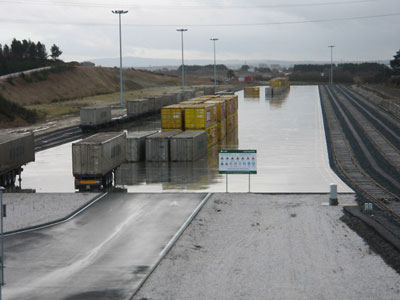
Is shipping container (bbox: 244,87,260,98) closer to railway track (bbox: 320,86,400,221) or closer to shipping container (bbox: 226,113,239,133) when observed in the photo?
railway track (bbox: 320,86,400,221)

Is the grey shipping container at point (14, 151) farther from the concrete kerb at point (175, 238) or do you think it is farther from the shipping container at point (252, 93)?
the shipping container at point (252, 93)

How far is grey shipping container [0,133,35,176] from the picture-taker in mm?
39656

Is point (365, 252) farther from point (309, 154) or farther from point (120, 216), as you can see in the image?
point (309, 154)

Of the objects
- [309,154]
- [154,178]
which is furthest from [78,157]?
[309,154]

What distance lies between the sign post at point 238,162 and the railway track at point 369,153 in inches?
266

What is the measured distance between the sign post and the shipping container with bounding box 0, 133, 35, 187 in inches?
557

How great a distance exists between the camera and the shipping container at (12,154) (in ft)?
130

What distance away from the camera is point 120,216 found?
30.7m

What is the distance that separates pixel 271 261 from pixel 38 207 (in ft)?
49.0

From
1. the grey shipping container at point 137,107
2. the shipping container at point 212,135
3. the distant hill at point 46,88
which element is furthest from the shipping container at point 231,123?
the distant hill at point 46,88

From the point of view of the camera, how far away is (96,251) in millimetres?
24812

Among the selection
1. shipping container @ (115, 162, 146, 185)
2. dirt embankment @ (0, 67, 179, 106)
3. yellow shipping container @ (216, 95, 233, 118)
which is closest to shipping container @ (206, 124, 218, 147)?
yellow shipping container @ (216, 95, 233, 118)

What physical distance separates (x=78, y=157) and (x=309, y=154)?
2434 centimetres

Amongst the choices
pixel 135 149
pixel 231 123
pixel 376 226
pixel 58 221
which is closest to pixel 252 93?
pixel 231 123
